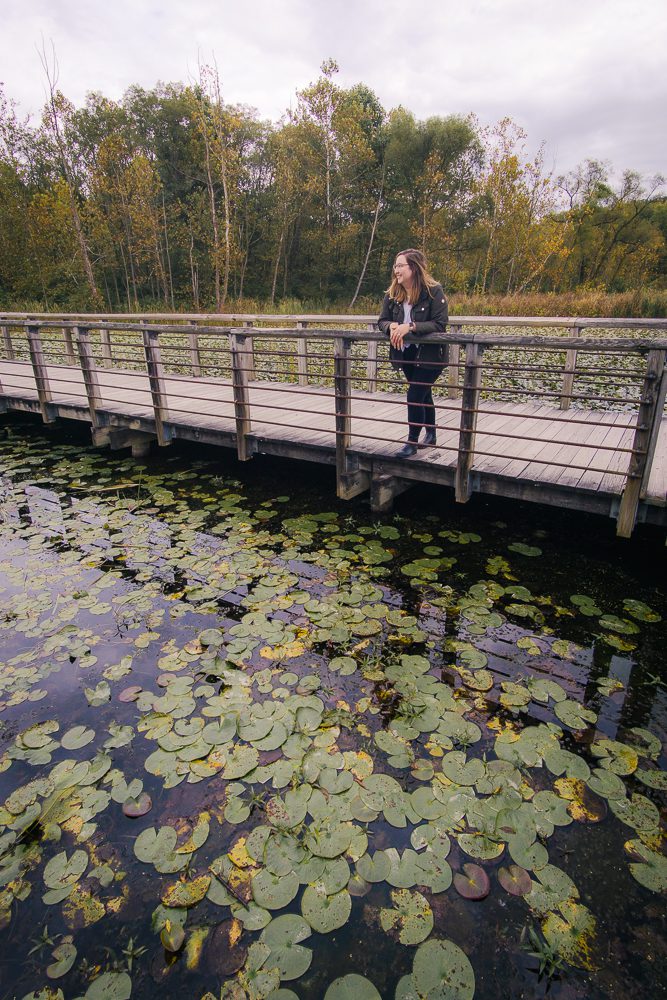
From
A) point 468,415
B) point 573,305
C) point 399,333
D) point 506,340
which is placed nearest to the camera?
point 506,340

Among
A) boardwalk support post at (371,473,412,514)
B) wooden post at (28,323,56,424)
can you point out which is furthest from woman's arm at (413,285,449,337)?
wooden post at (28,323,56,424)

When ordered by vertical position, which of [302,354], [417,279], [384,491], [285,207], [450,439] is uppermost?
[285,207]

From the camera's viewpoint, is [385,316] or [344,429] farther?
[344,429]

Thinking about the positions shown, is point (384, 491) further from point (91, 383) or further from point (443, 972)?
point (91, 383)

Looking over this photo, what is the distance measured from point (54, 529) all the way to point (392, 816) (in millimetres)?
4053

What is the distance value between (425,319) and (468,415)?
93 cm

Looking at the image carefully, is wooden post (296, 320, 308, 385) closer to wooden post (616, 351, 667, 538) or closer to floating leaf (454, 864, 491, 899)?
wooden post (616, 351, 667, 538)

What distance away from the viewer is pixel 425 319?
4398 millimetres

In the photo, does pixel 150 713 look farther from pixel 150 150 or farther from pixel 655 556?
pixel 150 150

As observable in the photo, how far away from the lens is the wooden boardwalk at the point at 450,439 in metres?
3.88

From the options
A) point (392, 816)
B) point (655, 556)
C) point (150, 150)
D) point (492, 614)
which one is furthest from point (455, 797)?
point (150, 150)

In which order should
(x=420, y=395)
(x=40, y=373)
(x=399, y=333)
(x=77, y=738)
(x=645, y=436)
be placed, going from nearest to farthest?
(x=77, y=738) < (x=645, y=436) < (x=399, y=333) < (x=420, y=395) < (x=40, y=373)

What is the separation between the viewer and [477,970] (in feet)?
5.31

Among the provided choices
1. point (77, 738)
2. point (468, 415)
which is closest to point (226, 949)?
point (77, 738)
